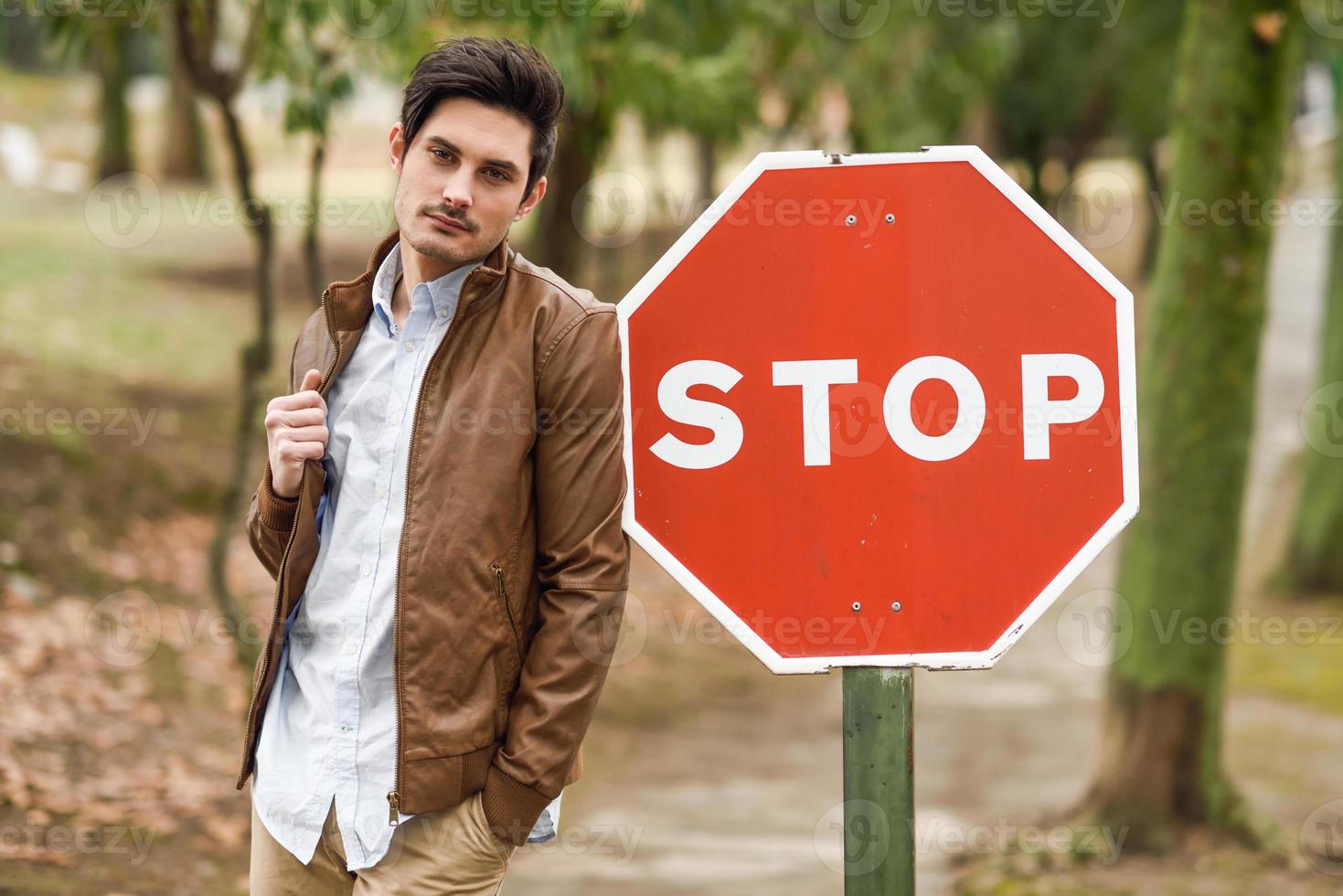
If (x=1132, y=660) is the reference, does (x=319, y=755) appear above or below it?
above

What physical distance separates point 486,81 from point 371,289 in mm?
426

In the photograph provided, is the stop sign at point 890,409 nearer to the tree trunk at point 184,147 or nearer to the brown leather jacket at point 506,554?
the brown leather jacket at point 506,554

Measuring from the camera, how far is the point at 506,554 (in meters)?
2.45

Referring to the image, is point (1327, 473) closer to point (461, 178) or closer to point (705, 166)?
point (461, 178)

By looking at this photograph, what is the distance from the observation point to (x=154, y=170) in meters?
25.8

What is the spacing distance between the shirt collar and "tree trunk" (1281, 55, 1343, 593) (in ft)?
34.9

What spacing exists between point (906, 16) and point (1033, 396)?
13.8 metres

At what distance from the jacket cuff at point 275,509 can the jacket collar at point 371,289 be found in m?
0.29

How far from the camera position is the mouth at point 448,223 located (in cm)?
248

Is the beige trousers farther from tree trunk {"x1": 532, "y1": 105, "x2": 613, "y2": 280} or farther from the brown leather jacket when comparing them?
tree trunk {"x1": 532, "y1": 105, "x2": 613, "y2": 280}

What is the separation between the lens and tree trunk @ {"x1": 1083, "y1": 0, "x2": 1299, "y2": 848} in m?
6.11

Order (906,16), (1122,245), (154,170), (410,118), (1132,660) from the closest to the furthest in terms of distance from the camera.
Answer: (410,118) → (1132,660) → (906,16) → (154,170) → (1122,245)

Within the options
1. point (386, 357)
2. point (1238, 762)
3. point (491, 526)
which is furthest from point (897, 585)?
point (1238, 762)

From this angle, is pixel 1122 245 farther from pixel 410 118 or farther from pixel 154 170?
pixel 410 118
